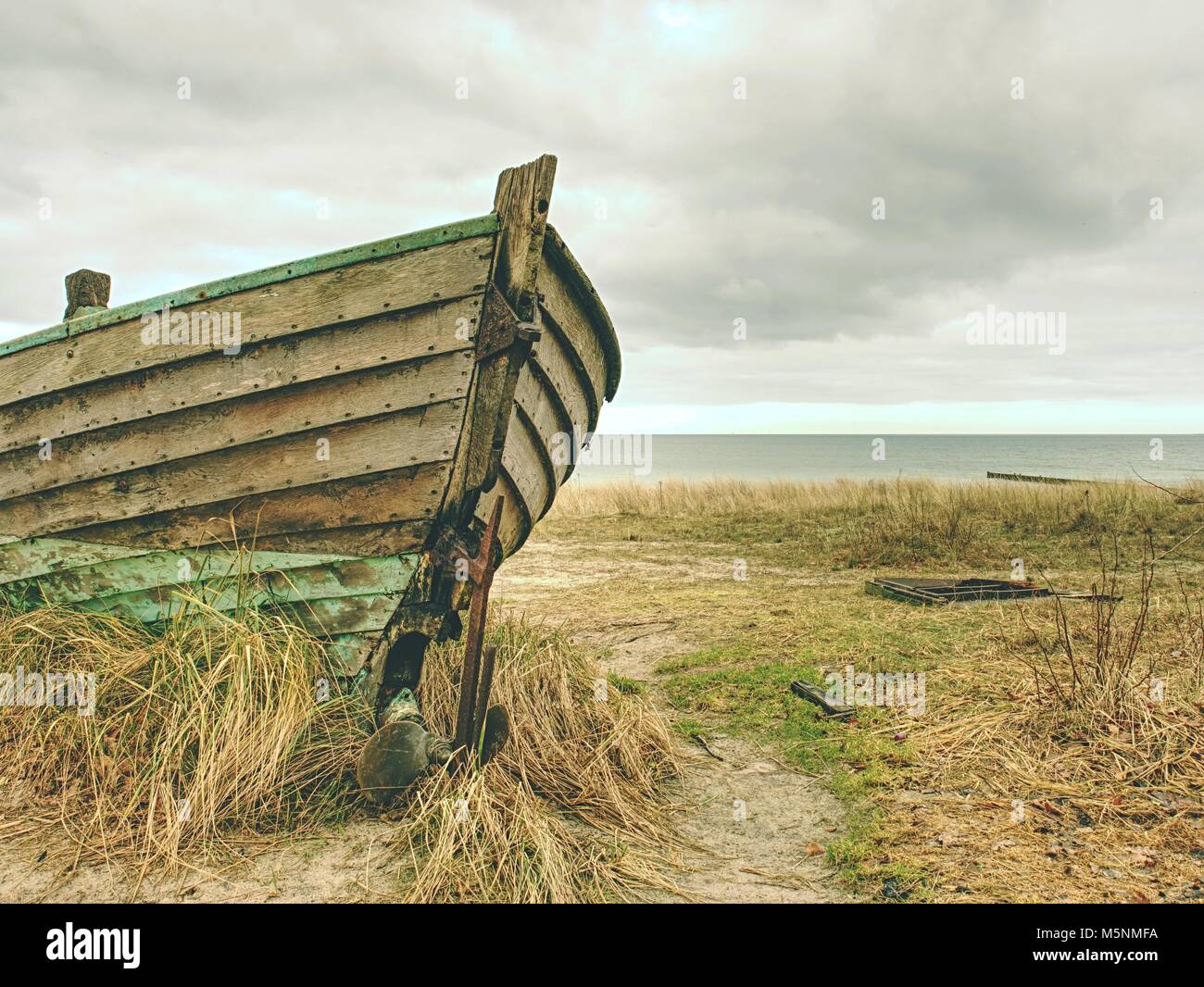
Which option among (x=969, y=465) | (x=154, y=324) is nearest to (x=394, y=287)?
(x=154, y=324)

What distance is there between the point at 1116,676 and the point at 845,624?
264 centimetres

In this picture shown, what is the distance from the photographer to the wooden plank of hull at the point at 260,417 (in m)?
3.48

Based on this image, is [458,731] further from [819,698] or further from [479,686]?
[819,698]

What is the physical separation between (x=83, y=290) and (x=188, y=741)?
121 inches

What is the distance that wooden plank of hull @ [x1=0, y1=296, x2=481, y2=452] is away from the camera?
3436 millimetres

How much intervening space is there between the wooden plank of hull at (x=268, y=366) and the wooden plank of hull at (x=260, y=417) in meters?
0.04

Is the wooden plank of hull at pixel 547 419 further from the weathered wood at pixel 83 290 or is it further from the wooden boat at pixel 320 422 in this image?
the weathered wood at pixel 83 290

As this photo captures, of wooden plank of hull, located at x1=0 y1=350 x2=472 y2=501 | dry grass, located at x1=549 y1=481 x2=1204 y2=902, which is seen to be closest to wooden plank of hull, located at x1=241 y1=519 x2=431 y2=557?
wooden plank of hull, located at x1=0 y1=350 x2=472 y2=501

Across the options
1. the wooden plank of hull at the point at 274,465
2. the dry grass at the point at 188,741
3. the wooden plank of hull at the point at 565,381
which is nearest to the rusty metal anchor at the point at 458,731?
the dry grass at the point at 188,741

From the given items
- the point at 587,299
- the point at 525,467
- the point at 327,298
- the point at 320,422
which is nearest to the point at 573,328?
the point at 587,299

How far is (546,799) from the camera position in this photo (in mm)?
3471

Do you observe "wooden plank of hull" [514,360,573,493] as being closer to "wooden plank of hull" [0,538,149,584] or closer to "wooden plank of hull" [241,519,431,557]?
"wooden plank of hull" [241,519,431,557]
